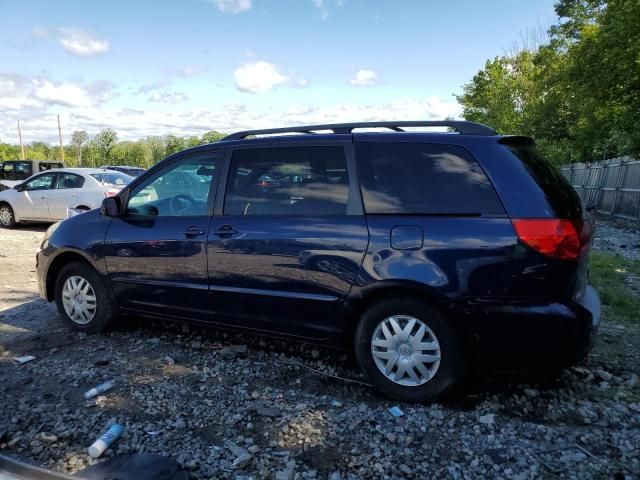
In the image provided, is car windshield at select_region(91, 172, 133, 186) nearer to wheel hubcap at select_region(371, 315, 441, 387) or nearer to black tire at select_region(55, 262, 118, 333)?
black tire at select_region(55, 262, 118, 333)

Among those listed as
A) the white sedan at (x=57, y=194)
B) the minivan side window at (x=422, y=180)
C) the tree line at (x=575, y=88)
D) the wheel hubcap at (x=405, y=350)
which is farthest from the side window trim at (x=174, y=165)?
the tree line at (x=575, y=88)

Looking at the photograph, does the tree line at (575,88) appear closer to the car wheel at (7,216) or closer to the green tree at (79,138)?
the car wheel at (7,216)

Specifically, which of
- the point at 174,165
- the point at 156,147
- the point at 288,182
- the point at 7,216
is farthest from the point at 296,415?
the point at 156,147

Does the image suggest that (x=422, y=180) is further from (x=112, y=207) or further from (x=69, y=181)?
(x=69, y=181)

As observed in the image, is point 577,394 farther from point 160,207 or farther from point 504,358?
point 160,207

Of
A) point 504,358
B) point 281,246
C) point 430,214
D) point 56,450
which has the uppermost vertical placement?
point 430,214

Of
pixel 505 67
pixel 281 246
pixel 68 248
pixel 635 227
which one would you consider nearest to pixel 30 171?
pixel 68 248

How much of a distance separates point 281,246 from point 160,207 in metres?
1.37

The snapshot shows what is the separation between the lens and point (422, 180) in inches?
132

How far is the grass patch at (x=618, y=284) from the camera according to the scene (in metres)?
5.23

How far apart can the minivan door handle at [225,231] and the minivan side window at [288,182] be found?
4.9 inches

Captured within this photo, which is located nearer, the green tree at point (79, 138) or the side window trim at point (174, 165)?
the side window trim at point (174, 165)

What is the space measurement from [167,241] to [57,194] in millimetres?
9627

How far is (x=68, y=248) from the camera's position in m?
4.69
